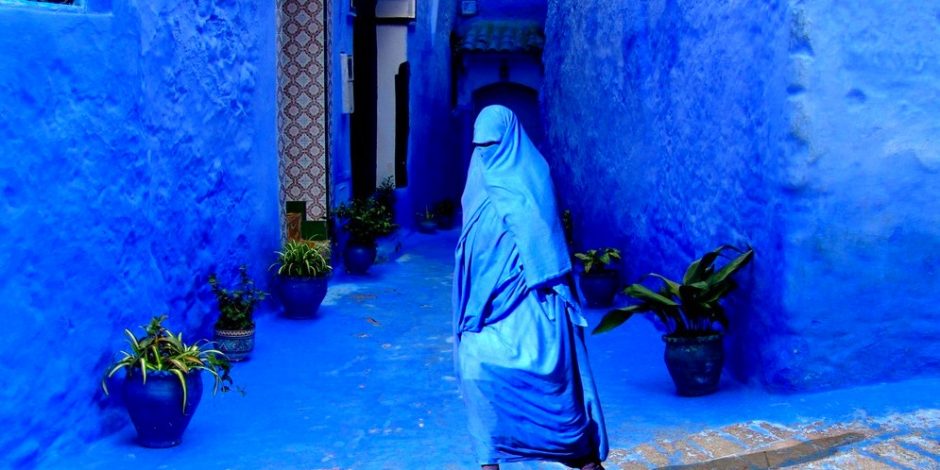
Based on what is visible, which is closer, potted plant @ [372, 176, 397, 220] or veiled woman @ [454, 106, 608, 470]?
veiled woman @ [454, 106, 608, 470]

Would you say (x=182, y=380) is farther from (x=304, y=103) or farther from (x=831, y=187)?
(x=304, y=103)

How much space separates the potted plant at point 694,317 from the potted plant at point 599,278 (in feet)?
9.85

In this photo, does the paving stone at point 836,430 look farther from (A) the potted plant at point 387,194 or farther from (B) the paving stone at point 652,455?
(A) the potted plant at point 387,194

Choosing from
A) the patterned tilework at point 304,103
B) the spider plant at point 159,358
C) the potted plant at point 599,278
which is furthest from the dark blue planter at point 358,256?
the spider plant at point 159,358

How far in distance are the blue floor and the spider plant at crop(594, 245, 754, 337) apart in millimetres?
464

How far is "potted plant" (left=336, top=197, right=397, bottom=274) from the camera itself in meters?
11.5

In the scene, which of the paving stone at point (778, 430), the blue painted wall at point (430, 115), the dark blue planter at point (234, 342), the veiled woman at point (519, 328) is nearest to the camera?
the veiled woman at point (519, 328)

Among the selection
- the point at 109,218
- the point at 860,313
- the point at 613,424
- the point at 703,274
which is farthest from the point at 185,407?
the point at 860,313

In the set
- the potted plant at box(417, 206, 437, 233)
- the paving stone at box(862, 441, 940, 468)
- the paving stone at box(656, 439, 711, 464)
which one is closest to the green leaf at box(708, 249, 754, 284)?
the paving stone at box(656, 439, 711, 464)

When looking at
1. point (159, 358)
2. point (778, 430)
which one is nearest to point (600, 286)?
point (778, 430)

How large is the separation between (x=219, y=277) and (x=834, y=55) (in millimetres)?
4465

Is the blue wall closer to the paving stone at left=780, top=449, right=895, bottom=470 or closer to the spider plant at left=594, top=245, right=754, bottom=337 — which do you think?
the spider plant at left=594, top=245, right=754, bottom=337

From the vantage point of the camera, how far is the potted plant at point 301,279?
911 centimetres

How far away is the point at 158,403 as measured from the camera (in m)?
5.59
